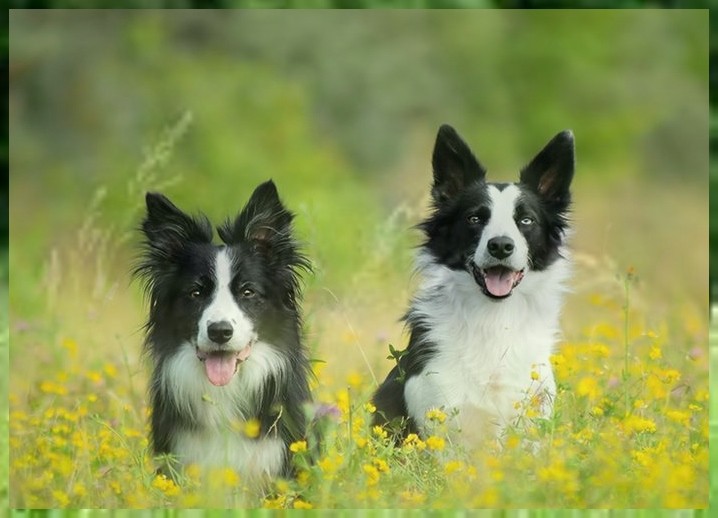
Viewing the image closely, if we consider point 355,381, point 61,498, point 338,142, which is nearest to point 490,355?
point 355,381

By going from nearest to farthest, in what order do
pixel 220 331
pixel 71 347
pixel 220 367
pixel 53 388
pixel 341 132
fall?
1. pixel 220 331
2. pixel 220 367
3. pixel 53 388
4. pixel 71 347
5. pixel 341 132

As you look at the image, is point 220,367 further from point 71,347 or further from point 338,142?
point 338,142

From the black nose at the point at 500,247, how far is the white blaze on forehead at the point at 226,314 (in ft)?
2.34

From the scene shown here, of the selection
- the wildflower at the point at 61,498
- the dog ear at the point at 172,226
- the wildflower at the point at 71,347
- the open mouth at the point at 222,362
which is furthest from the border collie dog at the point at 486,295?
the wildflower at the point at 71,347

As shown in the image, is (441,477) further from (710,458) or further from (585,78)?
(585,78)

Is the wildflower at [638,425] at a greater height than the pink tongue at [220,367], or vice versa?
the pink tongue at [220,367]

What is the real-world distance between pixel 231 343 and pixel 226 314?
87mm

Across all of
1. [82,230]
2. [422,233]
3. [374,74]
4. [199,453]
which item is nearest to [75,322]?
[82,230]

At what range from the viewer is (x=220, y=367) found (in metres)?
3.19

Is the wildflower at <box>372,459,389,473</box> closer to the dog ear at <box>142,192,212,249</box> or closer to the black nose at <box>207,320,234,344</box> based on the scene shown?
the black nose at <box>207,320,234,344</box>

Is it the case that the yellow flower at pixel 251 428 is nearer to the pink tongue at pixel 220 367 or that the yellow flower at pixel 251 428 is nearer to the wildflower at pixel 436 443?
the pink tongue at pixel 220 367

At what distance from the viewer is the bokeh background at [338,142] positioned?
12.0 ft

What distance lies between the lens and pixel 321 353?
3.49 metres

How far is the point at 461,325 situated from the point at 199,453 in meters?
0.85
